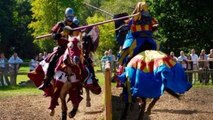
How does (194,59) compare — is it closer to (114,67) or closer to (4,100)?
(114,67)

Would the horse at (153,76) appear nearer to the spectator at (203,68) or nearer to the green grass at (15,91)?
the green grass at (15,91)

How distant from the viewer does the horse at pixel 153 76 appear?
941cm

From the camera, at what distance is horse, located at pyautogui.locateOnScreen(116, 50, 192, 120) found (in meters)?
9.41

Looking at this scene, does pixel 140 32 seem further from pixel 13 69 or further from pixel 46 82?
pixel 13 69

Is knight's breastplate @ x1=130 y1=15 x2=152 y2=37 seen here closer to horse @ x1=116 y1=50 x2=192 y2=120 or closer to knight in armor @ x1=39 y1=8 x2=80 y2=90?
horse @ x1=116 y1=50 x2=192 y2=120

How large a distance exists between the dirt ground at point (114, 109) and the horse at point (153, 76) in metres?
1.76

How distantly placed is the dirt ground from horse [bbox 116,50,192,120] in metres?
1.76

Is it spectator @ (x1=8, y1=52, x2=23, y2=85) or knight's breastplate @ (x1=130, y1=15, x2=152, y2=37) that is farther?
spectator @ (x1=8, y1=52, x2=23, y2=85)

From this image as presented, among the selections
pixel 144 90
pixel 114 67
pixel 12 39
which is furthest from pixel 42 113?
pixel 12 39

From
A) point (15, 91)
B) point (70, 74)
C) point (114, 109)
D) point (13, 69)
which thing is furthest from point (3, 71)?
point (70, 74)

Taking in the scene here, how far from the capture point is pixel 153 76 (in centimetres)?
956

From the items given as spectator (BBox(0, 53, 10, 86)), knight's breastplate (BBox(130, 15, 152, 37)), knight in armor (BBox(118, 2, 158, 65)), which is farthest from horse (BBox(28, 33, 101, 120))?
spectator (BBox(0, 53, 10, 86))

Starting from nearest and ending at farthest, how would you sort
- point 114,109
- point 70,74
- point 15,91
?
point 70,74, point 114,109, point 15,91

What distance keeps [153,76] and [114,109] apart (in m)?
2.41
